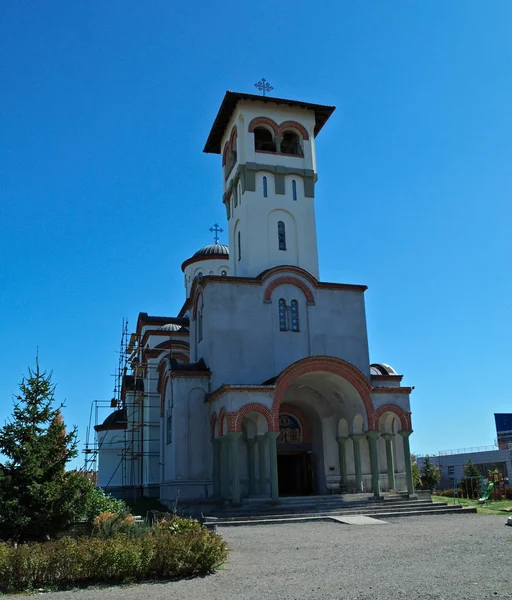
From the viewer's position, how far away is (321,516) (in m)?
18.8

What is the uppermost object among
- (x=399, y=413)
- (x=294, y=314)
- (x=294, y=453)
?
(x=294, y=314)

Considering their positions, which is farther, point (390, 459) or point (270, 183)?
point (270, 183)

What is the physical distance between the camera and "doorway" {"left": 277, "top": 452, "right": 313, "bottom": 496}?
25766mm

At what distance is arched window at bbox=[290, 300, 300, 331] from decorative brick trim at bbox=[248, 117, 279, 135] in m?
8.01

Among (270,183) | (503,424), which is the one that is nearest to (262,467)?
(270,183)

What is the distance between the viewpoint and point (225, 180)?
1186 inches

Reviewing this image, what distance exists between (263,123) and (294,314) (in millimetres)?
8839

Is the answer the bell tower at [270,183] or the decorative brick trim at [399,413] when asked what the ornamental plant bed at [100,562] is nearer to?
the decorative brick trim at [399,413]

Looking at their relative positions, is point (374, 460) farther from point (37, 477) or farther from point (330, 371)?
point (37, 477)

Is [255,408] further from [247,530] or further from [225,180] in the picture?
[225,180]

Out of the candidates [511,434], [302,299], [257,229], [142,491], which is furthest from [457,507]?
[511,434]

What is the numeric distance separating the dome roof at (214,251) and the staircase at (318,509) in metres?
20.0

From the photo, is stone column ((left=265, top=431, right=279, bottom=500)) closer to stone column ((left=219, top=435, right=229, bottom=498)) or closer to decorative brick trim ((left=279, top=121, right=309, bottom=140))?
stone column ((left=219, top=435, right=229, bottom=498))

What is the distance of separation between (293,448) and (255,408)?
513 centimetres
